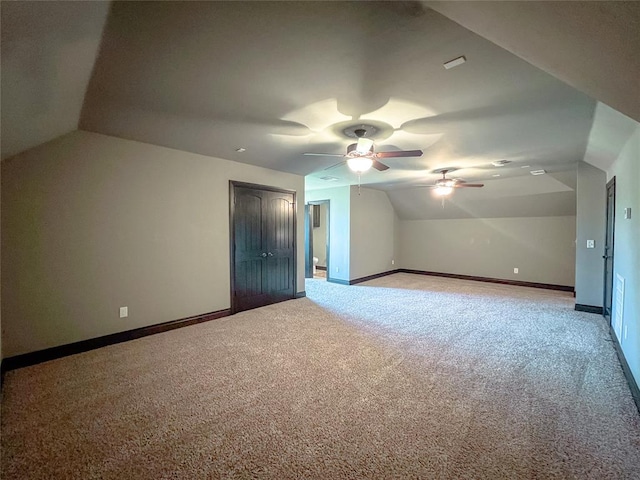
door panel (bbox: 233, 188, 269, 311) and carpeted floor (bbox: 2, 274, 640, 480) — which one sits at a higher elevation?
door panel (bbox: 233, 188, 269, 311)

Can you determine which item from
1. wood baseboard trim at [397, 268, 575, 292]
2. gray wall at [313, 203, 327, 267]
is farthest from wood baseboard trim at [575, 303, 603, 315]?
gray wall at [313, 203, 327, 267]

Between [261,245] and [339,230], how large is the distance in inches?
105

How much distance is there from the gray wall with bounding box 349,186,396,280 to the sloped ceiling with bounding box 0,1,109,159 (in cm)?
568

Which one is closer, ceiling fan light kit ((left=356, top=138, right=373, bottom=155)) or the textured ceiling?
the textured ceiling

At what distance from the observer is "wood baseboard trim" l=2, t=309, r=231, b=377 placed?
289 centimetres

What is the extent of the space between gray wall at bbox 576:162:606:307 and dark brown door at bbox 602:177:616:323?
14cm

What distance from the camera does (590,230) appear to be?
4.79 meters

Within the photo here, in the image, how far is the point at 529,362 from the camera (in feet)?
9.92

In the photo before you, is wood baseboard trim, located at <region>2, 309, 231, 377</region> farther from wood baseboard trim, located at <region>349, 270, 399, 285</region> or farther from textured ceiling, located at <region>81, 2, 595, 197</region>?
wood baseboard trim, located at <region>349, 270, 399, 285</region>

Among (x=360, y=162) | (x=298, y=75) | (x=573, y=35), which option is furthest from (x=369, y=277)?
(x=573, y=35)

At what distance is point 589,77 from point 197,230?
14.1ft

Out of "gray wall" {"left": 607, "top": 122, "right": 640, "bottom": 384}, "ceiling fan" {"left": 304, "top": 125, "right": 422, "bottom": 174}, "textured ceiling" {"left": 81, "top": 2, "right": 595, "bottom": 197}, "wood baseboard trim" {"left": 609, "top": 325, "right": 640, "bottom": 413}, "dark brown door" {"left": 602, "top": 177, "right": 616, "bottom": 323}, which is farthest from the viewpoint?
"dark brown door" {"left": 602, "top": 177, "right": 616, "bottom": 323}

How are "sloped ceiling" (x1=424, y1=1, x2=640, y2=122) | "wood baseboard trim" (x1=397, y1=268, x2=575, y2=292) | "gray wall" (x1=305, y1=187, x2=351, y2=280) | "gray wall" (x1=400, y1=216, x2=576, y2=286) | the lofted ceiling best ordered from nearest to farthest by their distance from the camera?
1. "sloped ceiling" (x1=424, y1=1, x2=640, y2=122)
2. the lofted ceiling
3. "wood baseboard trim" (x1=397, y1=268, x2=575, y2=292)
4. "gray wall" (x1=400, y1=216, x2=576, y2=286)
5. "gray wall" (x1=305, y1=187, x2=351, y2=280)

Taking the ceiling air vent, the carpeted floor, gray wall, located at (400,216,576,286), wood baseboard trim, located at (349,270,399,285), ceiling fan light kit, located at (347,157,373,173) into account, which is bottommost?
→ the carpeted floor
